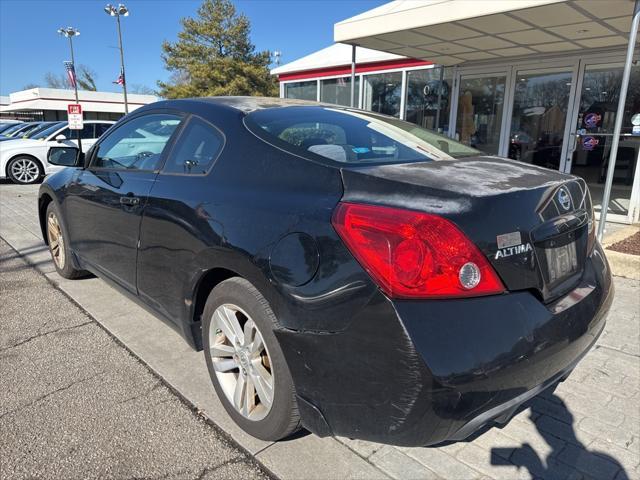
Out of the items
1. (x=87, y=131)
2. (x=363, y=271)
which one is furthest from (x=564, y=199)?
(x=87, y=131)

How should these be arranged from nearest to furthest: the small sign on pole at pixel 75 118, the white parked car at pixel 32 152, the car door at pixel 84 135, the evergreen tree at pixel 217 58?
the white parked car at pixel 32 152, the small sign on pole at pixel 75 118, the car door at pixel 84 135, the evergreen tree at pixel 217 58

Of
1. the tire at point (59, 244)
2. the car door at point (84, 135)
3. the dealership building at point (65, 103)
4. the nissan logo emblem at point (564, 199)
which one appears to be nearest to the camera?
the nissan logo emblem at point (564, 199)

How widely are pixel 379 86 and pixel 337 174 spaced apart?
34.1 ft

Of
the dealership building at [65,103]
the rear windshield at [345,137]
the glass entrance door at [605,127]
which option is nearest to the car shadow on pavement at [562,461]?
the rear windshield at [345,137]

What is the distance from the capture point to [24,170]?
1188cm

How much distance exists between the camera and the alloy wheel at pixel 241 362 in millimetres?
2005

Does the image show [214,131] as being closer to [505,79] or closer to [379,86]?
[505,79]

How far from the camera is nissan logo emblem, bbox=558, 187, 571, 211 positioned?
190 centimetres

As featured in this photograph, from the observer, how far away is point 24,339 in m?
3.19

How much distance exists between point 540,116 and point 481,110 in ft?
3.98

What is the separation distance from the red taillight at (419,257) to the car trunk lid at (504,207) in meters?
0.04

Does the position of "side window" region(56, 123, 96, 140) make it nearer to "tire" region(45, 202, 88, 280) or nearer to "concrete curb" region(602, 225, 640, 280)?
"tire" region(45, 202, 88, 280)

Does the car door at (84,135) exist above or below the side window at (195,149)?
below

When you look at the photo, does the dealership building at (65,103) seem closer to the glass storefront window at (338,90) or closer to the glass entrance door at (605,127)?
the glass storefront window at (338,90)
